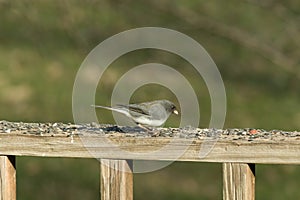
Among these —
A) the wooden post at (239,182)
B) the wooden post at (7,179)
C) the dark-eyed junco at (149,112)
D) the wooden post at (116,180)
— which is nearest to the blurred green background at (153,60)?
the dark-eyed junco at (149,112)

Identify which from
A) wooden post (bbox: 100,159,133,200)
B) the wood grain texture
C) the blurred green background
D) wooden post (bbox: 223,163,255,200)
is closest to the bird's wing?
the wood grain texture

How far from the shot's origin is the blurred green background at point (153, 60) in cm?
1118

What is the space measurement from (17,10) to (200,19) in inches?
83.9

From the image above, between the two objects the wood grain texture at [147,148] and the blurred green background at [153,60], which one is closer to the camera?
the wood grain texture at [147,148]

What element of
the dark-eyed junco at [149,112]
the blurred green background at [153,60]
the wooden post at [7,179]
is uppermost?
the blurred green background at [153,60]

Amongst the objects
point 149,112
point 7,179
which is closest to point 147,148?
point 7,179

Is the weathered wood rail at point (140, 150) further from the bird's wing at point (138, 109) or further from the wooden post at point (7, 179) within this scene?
the bird's wing at point (138, 109)

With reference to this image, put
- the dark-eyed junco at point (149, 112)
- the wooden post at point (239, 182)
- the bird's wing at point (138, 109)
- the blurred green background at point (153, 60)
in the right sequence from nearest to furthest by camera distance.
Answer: the wooden post at point (239, 182) → the dark-eyed junco at point (149, 112) → the bird's wing at point (138, 109) → the blurred green background at point (153, 60)

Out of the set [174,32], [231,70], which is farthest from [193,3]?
[174,32]

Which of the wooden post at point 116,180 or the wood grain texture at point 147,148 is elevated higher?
the wood grain texture at point 147,148

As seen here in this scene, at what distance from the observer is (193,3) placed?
613 inches

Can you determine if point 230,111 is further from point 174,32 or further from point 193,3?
point 193,3

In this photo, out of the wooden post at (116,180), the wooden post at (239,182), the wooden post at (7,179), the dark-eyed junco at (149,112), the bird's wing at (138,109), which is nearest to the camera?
the wooden post at (239,182)

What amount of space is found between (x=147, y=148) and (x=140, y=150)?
3 centimetres
